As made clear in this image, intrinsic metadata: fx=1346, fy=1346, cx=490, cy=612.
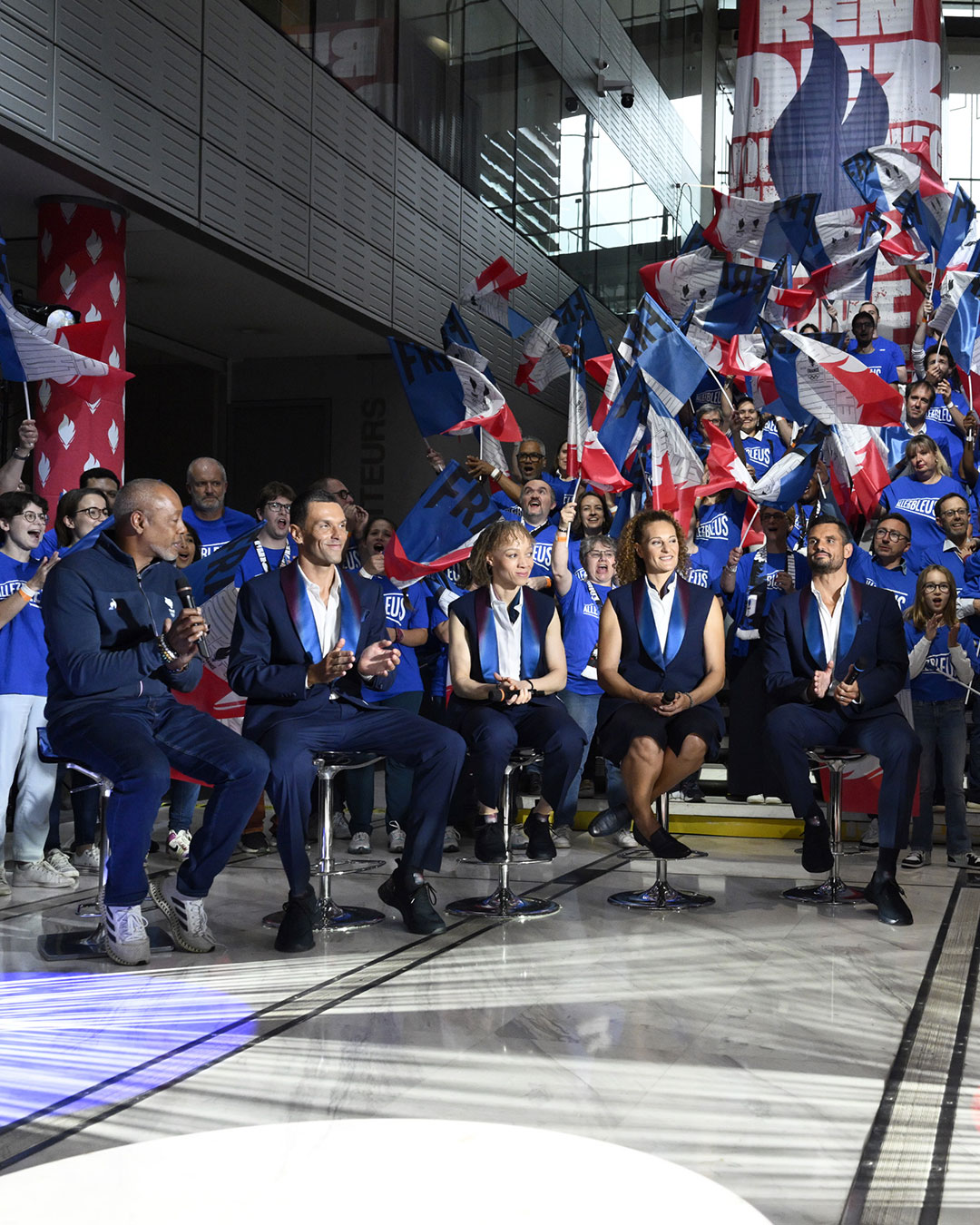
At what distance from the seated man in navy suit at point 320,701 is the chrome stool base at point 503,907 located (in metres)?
0.35

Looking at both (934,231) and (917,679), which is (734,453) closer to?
(917,679)

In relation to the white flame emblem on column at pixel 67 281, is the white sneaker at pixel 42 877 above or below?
below

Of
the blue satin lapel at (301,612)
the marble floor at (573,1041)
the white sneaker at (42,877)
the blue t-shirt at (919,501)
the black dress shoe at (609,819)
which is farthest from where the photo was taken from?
the blue t-shirt at (919,501)

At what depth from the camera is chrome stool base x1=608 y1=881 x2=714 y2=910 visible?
5.26 metres

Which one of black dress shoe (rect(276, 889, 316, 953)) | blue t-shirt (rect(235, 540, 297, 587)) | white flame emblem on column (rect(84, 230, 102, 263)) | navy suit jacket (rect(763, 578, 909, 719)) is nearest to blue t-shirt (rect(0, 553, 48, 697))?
blue t-shirt (rect(235, 540, 297, 587))

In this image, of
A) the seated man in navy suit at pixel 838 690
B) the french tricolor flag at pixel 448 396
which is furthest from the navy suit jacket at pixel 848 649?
the french tricolor flag at pixel 448 396

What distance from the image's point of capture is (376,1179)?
1.38 meters

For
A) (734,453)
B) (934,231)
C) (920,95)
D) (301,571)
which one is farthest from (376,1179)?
(920,95)

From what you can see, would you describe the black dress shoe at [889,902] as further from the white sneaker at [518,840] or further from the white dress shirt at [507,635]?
the white sneaker at [518,840]

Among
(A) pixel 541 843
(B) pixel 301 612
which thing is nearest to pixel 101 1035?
(B) pixel 301 612

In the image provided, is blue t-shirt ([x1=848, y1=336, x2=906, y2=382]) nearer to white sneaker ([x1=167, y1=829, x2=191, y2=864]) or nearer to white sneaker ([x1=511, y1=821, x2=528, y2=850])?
white sneaker ([x1=511, y1=821, x2=528, y2=850])

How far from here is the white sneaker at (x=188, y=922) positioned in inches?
176

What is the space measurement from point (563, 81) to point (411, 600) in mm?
10474

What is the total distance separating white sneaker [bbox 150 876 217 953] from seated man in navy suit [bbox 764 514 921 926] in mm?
2319
